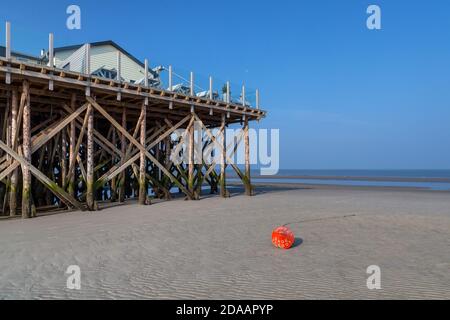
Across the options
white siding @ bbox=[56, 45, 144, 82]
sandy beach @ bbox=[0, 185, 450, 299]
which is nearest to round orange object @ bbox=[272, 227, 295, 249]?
sandy beach @ bbox=[0, 185, 450, 299]

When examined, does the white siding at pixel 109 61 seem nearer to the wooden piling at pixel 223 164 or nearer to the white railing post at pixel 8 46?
the wooden piling at pixel 223 164

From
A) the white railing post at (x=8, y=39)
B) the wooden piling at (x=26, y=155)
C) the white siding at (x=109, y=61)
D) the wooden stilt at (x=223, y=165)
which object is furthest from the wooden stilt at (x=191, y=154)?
the white railing post at (x=8, y=39)

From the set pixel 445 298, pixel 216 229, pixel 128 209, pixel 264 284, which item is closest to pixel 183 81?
pixel 128 209

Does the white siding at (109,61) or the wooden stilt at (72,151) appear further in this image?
the white siding at (109,61)

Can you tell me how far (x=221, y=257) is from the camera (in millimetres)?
6137

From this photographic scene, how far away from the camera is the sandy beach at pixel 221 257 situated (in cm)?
441

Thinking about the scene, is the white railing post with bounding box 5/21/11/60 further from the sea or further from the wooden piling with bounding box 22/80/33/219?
the sea

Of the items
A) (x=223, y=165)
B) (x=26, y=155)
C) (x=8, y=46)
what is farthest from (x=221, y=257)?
(x=223, y=165)

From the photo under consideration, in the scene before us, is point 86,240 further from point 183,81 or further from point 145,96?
point 183,81

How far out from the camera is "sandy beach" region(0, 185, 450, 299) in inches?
174

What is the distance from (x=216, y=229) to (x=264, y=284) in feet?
14.3

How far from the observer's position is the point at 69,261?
5809mm

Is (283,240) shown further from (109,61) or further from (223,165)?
(109,61)

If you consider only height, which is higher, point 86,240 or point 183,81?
point 183,81
